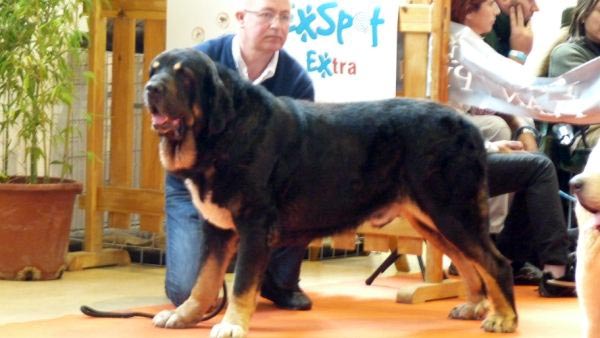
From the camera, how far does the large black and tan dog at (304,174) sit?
361 cm

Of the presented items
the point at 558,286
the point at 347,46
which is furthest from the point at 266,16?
the point at 558,286

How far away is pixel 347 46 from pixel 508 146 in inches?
31.7

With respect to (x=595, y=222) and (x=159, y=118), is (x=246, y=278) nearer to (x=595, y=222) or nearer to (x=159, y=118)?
(x=159, y=118)

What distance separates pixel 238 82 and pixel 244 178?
317 mm

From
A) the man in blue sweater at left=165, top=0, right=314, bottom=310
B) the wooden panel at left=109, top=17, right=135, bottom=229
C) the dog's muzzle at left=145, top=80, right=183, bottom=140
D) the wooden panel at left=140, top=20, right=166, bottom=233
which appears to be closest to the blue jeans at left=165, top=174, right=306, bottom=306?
the man in blue sweater at left=165, top=0, right=314, bottom=310

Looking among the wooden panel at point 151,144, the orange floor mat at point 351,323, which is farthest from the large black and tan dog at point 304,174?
the wooden panel at point 151,144

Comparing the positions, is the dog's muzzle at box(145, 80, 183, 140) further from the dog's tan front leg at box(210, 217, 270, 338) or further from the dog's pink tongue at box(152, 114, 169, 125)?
the dog's tan front leg at box(210, 217, 270, 338)

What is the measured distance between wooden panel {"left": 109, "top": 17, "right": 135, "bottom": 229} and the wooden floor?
496mm

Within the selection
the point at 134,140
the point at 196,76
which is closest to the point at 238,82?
the point at 196,76

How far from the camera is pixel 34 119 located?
16.6 ft

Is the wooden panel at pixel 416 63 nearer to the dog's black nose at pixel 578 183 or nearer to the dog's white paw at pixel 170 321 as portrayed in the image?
the dog's white paw at pixel 170 321

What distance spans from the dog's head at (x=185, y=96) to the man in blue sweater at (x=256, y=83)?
601 millimetres

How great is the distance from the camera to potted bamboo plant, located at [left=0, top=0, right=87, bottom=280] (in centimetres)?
500

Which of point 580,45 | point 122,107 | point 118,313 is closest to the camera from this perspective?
point 118,313
